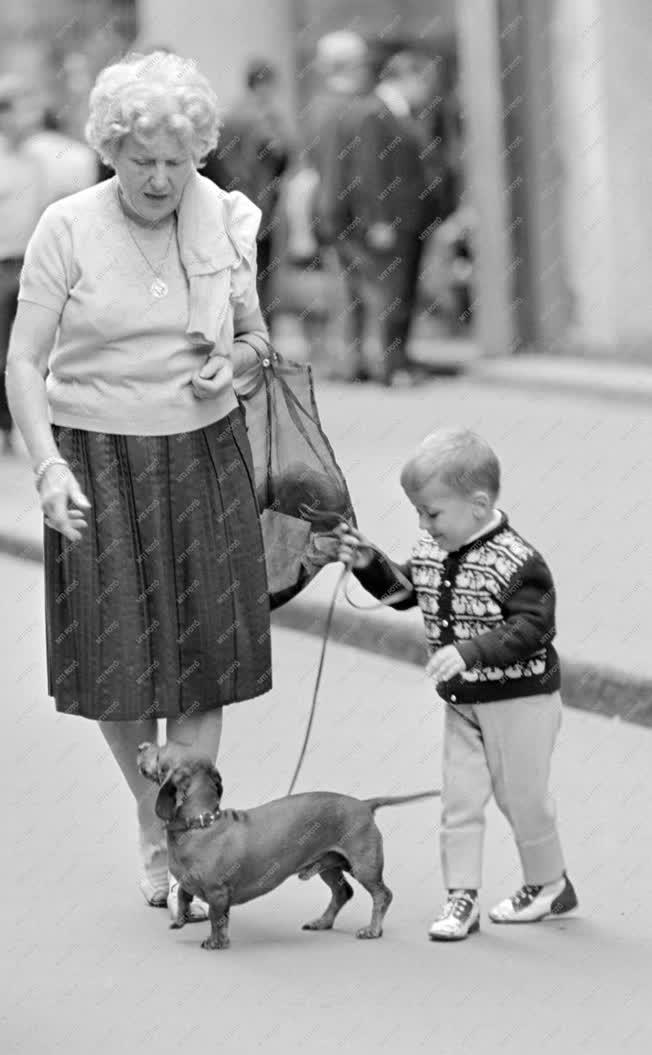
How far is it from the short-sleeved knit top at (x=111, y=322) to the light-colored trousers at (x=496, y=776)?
3.02 ft

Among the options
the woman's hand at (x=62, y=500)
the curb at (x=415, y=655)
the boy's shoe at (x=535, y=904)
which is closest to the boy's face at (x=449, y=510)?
the woman's hand at (x=62, y=500)

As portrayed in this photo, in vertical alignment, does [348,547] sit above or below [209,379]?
below

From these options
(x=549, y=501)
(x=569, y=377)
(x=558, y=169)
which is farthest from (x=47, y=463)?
(x=558, y=169)

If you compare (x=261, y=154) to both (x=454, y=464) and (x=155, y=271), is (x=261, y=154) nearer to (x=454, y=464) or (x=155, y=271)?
(x=155, y=271)

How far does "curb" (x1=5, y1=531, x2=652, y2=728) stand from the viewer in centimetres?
698

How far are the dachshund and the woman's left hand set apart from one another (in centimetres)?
78

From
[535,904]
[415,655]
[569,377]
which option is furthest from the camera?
Result: [569,377]

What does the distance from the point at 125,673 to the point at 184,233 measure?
0.98 m

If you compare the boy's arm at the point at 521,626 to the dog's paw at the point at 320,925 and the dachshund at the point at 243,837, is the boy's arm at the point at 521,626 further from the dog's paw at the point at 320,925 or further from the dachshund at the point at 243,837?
the dog's paw at the point at 320,925

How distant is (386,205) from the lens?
47.3 feet

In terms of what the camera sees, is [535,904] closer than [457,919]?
No

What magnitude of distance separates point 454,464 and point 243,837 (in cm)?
92

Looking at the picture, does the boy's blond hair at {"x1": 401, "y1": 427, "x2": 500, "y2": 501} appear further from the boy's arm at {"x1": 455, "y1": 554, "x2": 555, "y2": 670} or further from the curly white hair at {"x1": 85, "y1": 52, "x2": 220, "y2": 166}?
the curly white hair at {"x1": 85, "y1": 52, "x2": 220, "y2": 166}

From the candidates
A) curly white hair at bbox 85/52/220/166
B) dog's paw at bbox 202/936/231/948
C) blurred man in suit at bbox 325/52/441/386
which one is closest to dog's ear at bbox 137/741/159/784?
dog's paw at bbox 202/936/231/948
